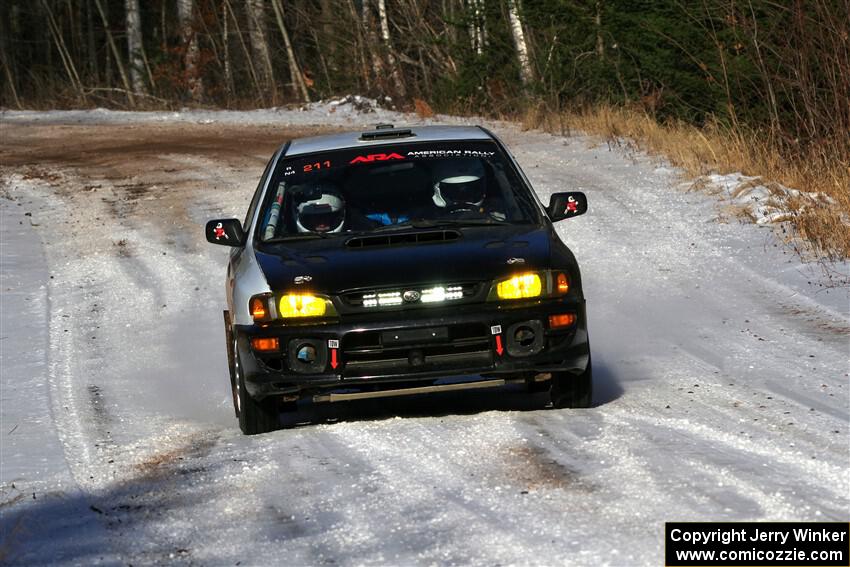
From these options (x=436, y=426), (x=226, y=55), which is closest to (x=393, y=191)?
(x=436, y=426)

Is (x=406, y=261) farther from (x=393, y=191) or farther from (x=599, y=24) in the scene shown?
(x=599, y=24)

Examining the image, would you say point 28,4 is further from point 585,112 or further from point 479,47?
point 585,112

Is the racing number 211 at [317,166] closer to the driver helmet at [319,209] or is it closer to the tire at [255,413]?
the driver helmet at [319,209]

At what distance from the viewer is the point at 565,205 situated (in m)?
8.54

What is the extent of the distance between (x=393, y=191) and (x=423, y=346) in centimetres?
150

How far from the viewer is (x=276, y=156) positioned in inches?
365

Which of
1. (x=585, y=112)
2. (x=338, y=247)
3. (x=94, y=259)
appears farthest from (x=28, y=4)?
(x=338, y=247)

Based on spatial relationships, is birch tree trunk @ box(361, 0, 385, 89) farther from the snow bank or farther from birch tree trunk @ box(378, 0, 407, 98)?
the snow bank

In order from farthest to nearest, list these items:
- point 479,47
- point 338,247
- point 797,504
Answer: point 479,47 < point 338,247 < point 797,504

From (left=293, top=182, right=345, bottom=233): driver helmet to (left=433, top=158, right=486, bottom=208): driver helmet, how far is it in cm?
55

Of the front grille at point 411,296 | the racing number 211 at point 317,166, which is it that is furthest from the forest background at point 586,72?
the front grille at point 411,296

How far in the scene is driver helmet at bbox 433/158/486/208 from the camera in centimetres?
854

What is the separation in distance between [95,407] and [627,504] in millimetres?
4856

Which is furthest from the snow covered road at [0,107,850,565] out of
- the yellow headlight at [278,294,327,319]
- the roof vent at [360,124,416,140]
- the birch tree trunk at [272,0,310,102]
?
the birch tree trunk at [272,0,310,102]
